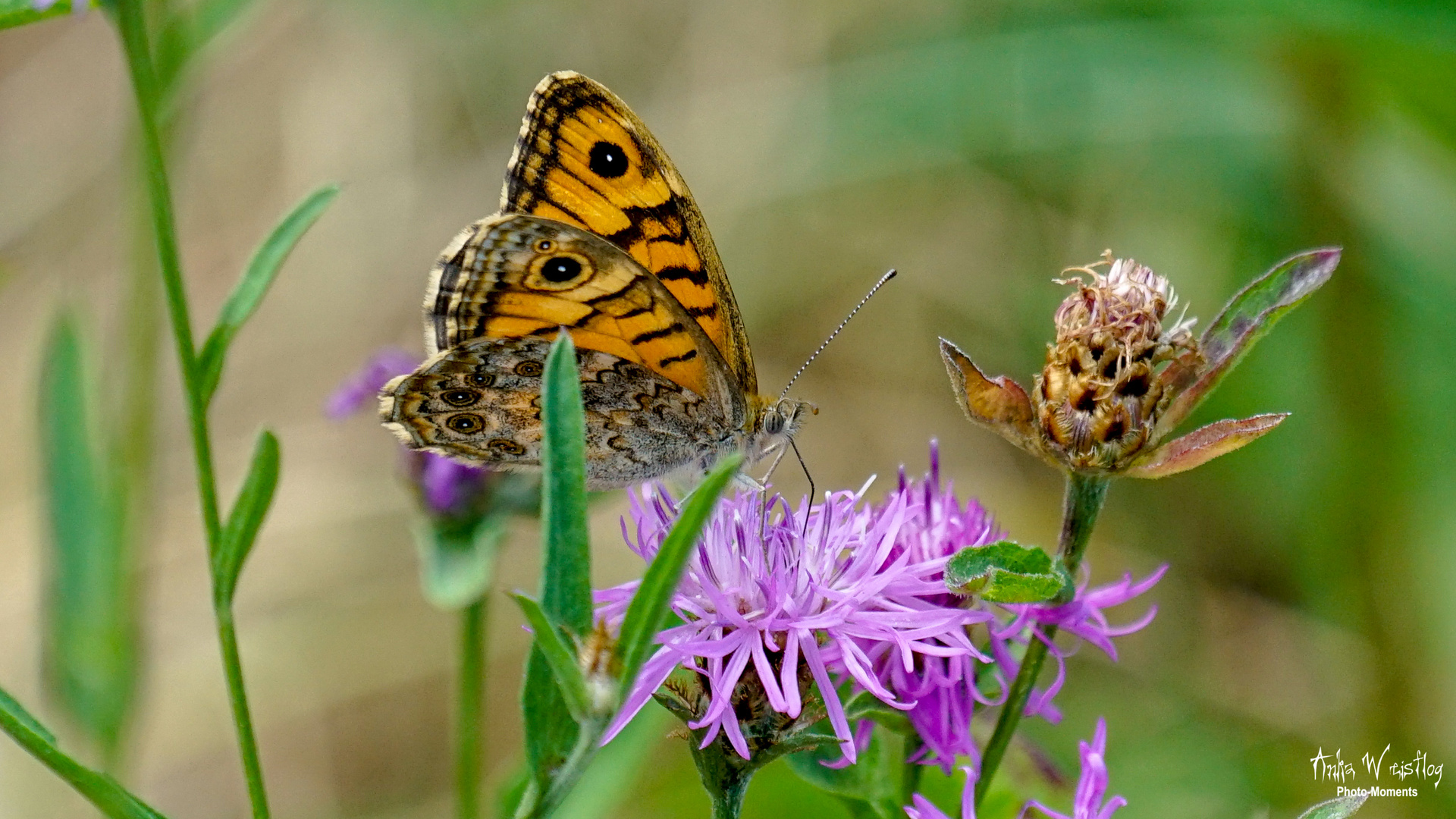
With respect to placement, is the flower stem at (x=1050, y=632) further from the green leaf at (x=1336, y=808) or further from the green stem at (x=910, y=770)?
the green leaf at (x=1336, y=808)

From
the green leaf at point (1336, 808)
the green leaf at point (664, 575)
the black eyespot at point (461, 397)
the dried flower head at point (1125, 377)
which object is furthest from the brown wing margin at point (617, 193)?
the green leaf at point (1336, 808)

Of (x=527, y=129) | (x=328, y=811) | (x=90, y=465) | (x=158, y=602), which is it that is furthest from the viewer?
(x=158, y=602)

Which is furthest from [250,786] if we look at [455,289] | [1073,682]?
[1073,682]

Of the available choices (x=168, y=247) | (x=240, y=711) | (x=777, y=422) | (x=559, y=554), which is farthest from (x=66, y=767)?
(x=777, y=422)

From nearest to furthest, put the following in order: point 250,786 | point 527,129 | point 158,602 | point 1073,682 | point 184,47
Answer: point 250,786 → point 527,129 → point 184,47 → point 1073,682 → point 158,602

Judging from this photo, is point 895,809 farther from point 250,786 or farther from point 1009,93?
point 1009,93

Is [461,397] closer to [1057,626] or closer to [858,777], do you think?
[858,777]
